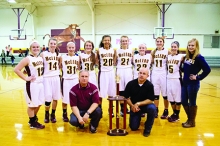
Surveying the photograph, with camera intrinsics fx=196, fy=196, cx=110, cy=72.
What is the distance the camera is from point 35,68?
3529 millimetres

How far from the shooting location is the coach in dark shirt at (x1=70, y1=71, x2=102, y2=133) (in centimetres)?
334

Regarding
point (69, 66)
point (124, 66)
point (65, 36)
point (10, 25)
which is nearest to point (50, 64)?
point (69, 66)

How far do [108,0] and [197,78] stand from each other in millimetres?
14894

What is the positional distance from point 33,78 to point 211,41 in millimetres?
17945

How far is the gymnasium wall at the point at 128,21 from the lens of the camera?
1730 cm

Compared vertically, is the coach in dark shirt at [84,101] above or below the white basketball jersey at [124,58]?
below

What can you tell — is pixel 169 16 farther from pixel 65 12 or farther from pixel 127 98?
pixel 127 98

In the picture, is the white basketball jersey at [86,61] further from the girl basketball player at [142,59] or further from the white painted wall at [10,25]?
the white painted wall at [10,25]

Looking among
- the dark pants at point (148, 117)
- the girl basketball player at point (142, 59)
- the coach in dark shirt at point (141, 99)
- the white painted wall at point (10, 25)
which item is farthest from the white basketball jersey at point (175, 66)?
the white painted wall at point (10, 25)

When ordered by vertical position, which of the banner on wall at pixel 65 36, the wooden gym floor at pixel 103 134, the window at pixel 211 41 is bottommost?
the wooden gym floor at pixel 103 134

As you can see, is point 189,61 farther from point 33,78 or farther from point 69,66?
point 33,78

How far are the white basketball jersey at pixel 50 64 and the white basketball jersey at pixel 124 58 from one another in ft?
4.45

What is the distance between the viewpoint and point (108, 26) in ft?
60.0

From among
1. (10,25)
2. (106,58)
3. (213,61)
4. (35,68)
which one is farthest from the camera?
(10,25)
